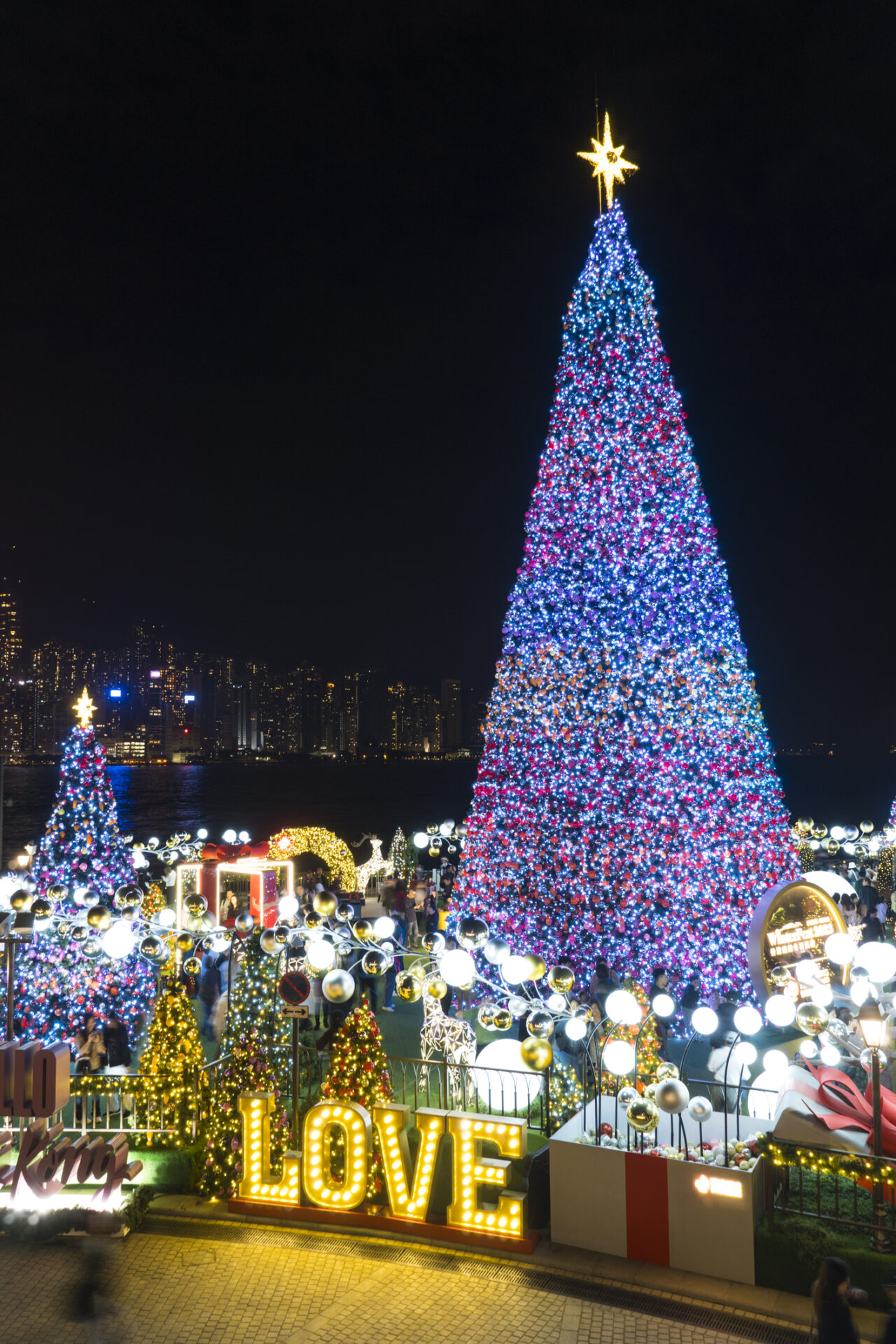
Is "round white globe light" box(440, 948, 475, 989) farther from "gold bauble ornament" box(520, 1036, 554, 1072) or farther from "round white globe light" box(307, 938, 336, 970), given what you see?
"round white globe light" box(307, 938, 336, 970)

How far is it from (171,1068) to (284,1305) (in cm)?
275

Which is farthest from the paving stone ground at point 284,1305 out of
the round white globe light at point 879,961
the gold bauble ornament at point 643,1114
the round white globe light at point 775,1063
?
the round white globe light at point 879,961

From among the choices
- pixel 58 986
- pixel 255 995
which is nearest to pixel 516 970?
pixel 255 995

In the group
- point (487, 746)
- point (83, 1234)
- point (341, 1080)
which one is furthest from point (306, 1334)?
point (487, 746)

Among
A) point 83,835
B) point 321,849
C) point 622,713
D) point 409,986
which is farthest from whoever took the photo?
point 321,849

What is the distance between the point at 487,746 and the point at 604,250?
739 centimetres

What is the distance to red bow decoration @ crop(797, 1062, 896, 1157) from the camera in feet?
21.9

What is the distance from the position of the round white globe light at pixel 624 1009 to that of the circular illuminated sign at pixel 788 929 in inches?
85.8

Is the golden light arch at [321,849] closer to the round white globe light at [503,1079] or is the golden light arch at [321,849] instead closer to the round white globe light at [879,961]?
the round white globe light at [503,1079]

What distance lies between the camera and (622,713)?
12.2 m

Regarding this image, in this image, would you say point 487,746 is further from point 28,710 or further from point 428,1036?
point 28,710

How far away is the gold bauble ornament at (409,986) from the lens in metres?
7.77

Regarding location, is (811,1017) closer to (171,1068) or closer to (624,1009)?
(624,1009)

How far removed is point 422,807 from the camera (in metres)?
88.2
